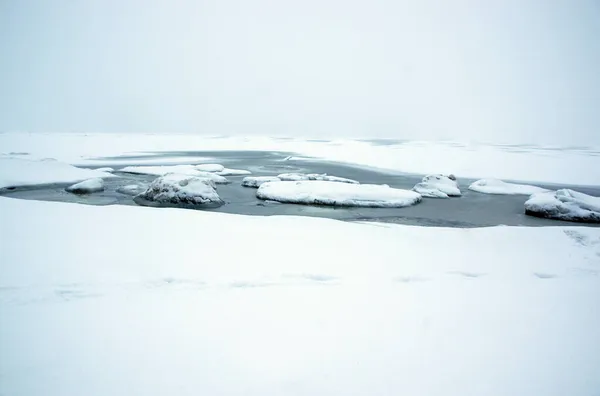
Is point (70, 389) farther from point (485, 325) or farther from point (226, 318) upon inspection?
point (485, 325)

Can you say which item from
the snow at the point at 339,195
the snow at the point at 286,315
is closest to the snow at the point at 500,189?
the snow at the point at 339,195

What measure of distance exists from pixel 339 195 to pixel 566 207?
573cm

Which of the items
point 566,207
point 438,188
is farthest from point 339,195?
point 566,207

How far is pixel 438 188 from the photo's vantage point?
12.8 metres

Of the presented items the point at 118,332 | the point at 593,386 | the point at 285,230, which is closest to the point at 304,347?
the point at 118,332

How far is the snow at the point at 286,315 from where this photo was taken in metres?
2.32

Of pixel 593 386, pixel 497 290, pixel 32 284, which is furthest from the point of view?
→ pixel 497 290

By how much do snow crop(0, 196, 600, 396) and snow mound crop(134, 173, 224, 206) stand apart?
14.4 ft

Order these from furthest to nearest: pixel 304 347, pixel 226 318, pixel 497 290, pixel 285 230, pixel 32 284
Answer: pixel 285 230, pixel 497 290, pixel 32 284, pixel 226 318, pixel 304 347

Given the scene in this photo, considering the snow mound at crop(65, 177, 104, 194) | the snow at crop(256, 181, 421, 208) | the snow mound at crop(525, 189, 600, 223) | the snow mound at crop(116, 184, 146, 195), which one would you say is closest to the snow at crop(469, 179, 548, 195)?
the snow mound at crop(525, 189, 600, 223)

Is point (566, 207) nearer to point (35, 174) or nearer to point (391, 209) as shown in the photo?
point (391, 209)

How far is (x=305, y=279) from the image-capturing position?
4004mm

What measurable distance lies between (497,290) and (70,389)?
12.5 ft

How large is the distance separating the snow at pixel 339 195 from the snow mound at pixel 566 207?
299 cm
